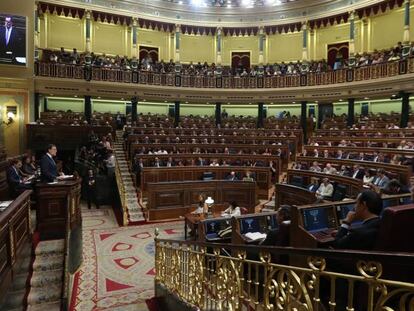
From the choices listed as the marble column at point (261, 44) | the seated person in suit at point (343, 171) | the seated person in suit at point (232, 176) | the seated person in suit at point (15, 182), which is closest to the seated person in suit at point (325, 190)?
the seated person in suit at point (343, 171)

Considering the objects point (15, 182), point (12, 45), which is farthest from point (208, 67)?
point (15, 182)

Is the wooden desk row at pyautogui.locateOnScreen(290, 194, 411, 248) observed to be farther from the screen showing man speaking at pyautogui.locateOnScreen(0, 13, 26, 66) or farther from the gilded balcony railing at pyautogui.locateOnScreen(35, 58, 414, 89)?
the screen showing man speaking at pyautogui.locateOnScreen(0, 13, 26, 66)

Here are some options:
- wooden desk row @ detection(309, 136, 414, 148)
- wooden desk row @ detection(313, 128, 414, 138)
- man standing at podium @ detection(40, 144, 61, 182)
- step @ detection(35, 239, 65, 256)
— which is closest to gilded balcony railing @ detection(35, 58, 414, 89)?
wooden desk row @ detection(313, 128, 414, 138)

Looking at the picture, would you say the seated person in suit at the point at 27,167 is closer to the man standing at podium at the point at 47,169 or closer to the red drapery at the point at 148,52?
the man standing at podium at the point at 47,169

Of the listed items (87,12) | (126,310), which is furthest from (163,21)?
(126,310)

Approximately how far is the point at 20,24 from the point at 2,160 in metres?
7.48

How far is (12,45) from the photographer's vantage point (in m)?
12.0

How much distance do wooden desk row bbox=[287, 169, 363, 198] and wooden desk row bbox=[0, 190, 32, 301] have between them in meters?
6.09

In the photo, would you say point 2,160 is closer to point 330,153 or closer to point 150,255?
point 150,255

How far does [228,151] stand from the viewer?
12.8m

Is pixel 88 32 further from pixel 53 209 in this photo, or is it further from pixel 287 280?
pixel 287 280

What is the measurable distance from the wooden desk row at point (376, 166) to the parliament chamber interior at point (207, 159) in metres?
0.06

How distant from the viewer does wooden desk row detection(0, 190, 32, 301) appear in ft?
10.8

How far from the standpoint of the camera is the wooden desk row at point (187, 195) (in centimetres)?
917
